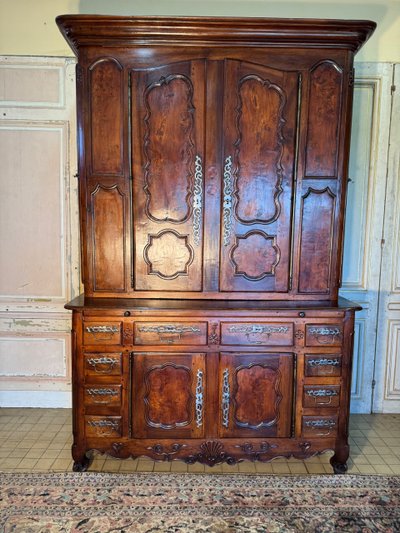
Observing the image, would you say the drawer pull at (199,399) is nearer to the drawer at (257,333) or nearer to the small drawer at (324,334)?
the drawer at (257,333)

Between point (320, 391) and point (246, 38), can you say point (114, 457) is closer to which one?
point (320, 391)

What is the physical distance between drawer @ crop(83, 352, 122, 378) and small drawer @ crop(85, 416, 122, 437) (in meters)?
0.24

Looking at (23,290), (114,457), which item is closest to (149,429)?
(114,457)

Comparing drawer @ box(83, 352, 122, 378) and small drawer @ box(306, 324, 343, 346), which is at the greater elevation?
small drawer @ box(306, 324, 343, 346)

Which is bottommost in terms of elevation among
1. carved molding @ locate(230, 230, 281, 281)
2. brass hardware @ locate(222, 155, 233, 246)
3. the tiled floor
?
the tiled floor

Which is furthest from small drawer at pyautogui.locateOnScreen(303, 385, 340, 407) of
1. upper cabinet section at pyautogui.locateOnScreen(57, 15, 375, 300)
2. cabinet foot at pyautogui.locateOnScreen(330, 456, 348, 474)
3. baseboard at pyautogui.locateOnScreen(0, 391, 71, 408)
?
baseboard at pyautogui.locateOnScreen(0, 391, 71, 408)

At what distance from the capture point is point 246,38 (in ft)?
6.86

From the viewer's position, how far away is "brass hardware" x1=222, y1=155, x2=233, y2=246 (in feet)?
7.22

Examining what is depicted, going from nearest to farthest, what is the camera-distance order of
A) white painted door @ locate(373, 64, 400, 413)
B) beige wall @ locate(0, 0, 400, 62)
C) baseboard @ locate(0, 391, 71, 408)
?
beige wall @ locate(0, 0, 400, 62) < white painted door @ locate(373, 64, 400, 413) < baseboard @ locate(0, 391, 71, 408)

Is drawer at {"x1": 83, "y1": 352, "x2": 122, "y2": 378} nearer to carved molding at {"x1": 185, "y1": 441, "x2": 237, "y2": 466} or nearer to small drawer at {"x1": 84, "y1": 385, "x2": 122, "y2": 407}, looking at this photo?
small drawer at {"x1": 84, "y1": 385, "x2": 122, "y2": 407}

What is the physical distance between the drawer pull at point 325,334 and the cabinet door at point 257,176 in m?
0.29

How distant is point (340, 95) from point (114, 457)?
7.67ft

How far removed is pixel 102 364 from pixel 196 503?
83 centimetres

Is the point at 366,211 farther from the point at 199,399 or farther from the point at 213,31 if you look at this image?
the point at 199,399
